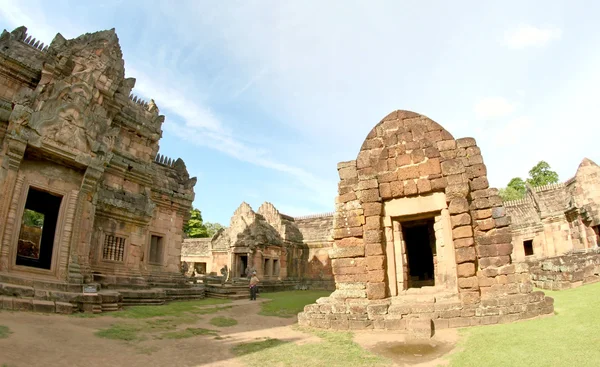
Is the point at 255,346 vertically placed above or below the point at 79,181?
below

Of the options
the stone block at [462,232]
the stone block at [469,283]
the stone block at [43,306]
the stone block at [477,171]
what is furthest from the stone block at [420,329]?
the stone block at [43,306]

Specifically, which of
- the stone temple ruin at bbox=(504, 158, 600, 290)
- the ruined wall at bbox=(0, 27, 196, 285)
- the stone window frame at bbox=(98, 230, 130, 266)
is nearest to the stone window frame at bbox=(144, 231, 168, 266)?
the ruined wall at bbox=(0, 27, 196, 285)

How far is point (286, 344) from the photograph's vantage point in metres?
6.45

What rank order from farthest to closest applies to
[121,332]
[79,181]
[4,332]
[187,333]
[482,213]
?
1. [79,181]
2. [482,213]
3. [187,333]
4. [121,332]
5. [4,332]

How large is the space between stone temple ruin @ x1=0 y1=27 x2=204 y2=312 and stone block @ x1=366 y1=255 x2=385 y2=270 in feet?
21.5

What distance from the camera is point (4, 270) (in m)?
8.42

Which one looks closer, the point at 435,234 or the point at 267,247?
the point at 435,234

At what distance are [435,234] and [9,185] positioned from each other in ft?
34.2

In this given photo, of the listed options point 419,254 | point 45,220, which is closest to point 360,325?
point 419,254

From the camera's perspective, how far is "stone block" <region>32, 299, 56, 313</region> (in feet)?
24.5

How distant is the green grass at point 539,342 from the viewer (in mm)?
4535

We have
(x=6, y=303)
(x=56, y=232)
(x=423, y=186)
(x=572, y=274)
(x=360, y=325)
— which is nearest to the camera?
(x=6, y=303)

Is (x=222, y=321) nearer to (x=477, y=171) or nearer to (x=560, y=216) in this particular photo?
(x=477, y=171)

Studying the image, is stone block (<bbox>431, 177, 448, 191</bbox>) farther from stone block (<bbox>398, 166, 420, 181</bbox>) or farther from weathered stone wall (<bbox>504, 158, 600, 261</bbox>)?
weathered stone wall (<bbox>504, 158, 600, 261</bbox>)
